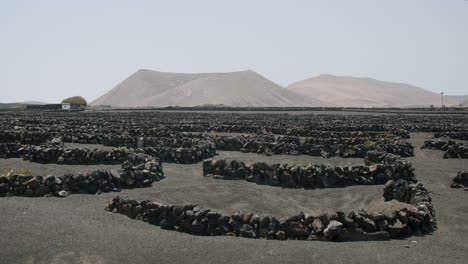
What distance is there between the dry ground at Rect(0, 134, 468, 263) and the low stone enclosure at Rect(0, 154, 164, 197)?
1.66 ft

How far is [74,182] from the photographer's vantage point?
1482 centimetres

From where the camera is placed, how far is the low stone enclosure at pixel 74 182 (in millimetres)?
14094

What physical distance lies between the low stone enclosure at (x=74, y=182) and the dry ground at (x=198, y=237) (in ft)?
1.66

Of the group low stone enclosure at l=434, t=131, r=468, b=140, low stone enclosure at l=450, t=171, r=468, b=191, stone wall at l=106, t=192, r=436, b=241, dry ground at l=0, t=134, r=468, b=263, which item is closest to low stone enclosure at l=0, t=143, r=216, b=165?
dry ground at l=0, t=134, r=468, b=263

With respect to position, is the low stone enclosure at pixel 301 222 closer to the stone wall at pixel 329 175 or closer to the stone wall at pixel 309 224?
the stone wall at pixel 309 224

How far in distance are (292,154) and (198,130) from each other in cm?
1659

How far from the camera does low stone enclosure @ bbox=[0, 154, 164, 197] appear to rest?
14094mm

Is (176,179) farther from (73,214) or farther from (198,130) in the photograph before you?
(198,130)

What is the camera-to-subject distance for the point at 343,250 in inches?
363

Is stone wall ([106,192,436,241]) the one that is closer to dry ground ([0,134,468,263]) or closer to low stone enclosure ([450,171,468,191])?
dry ground ([0,134,468,263])

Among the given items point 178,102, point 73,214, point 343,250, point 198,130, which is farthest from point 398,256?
point 178,102

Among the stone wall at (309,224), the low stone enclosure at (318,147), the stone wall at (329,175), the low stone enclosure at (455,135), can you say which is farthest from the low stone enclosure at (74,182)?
the low stone enclosure at (455,135)

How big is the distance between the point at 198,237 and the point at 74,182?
6504mm

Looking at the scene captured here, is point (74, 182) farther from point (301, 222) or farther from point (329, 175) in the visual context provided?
point (329, 175)
